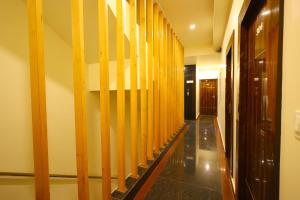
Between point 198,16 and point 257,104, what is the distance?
322 cm

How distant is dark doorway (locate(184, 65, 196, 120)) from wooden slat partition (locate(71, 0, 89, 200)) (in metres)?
6.66

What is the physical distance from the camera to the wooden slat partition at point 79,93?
1.31 metres

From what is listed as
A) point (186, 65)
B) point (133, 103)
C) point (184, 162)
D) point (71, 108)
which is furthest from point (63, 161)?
point (186, 65)

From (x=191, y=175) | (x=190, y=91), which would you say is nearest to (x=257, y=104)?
(x=191, y=175)

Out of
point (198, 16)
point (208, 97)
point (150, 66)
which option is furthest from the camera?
point (208, 97)

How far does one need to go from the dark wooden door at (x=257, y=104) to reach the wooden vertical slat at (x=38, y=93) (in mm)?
1470

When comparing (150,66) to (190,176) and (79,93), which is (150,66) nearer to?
(79,93)

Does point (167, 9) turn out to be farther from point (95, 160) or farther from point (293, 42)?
point (95, 160)

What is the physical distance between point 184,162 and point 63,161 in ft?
7.08

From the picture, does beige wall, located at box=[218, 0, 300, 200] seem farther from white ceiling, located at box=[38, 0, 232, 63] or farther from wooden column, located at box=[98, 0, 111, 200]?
white ceiling, located at box=[38, 0, 232, 63]

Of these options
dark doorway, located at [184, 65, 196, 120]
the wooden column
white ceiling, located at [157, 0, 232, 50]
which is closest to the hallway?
the wooden column

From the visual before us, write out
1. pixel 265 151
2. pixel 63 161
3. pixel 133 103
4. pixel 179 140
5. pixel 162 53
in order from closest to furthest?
pixel 265 151 → pixel 133 103 → pixel 63 161 → pixel 162 53 → pixel 179 140

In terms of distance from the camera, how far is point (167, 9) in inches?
137

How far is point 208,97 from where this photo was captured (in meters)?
9.32
